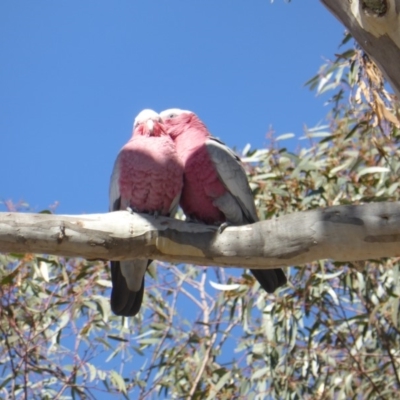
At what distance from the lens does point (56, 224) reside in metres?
2.30

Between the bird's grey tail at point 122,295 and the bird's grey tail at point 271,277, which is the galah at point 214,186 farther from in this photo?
the bird's grey tail at point 122,295

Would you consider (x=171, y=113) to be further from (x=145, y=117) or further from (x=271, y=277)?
(x=271, y=277)

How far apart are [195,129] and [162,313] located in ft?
5.73

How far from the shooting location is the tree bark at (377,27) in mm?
2258

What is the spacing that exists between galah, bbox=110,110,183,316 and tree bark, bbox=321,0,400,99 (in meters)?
0.94

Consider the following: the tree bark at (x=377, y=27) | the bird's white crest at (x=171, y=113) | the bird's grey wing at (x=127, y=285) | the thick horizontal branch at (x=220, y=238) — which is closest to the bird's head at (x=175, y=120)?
the bird's white crest at (x=171, y=113)

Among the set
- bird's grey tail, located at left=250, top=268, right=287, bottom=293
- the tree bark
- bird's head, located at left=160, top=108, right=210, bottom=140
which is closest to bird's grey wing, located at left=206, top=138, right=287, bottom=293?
bird's head, located at left=160, top=108, right=210, bottom=140

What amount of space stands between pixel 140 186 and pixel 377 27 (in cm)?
112

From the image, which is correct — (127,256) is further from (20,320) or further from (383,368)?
(383,368)

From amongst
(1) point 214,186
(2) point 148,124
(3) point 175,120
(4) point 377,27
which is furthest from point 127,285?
(4) point 377,27

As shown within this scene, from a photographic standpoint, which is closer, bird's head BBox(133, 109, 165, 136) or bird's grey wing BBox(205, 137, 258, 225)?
bird's grey wing BBox(205, 137, 258, 225)

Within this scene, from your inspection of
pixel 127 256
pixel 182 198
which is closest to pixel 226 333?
pixel 182 198

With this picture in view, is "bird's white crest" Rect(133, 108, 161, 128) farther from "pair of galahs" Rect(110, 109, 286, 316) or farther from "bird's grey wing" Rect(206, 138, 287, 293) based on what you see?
"bird's grey wing" Rect(206, 138, 287, 293)

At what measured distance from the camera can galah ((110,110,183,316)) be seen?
114 inches
